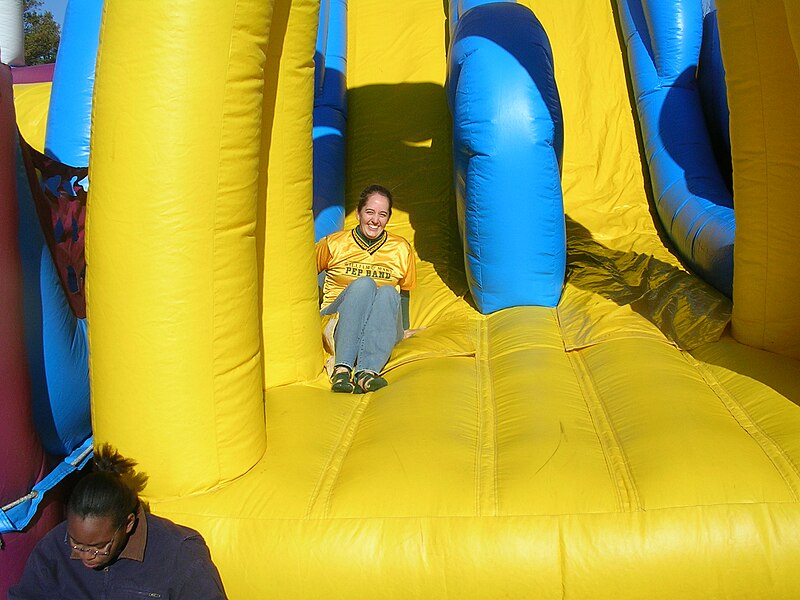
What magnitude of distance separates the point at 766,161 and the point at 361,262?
4.21ft

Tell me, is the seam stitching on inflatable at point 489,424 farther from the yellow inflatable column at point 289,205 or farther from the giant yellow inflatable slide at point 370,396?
the yellow inflatable column at point 289,205

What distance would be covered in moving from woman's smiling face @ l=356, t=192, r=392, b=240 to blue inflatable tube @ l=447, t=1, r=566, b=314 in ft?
0.93

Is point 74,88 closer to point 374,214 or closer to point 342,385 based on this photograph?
point 374,214

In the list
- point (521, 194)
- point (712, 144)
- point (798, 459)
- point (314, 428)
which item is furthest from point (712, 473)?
point (712, 144)

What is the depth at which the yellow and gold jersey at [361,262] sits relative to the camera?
287 cm

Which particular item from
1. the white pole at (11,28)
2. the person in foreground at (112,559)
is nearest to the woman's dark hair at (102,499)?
the person in foreground at (112,559)

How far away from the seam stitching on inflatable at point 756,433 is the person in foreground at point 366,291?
87cm

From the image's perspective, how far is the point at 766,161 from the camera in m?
2.34

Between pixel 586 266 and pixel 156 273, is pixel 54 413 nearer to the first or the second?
pixel 156 273

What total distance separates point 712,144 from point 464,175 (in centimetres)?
152

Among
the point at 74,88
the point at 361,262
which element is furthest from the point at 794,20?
the point at 74,88

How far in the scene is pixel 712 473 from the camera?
1708mm

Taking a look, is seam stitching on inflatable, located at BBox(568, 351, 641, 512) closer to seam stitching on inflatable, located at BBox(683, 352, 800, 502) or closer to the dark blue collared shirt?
seam stitching on inflatable, located at BBox(683, 352, 800, 502)

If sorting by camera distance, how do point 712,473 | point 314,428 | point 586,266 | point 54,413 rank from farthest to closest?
point 586,266
point 314,428
point 54,413
point 712,473
